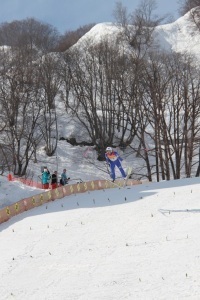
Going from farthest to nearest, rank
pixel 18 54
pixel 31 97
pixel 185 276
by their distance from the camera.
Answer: pixel 18 54 < pixel 31 97 < pixel 185 276

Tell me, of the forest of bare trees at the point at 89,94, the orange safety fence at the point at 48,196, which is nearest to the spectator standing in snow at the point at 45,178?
the orange safety fence at the point at 48,196

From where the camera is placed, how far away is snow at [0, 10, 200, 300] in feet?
29.3

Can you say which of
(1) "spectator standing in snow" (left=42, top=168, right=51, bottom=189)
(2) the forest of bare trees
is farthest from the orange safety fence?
(2) the forest of bare trees

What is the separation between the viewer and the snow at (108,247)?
29.3 feet

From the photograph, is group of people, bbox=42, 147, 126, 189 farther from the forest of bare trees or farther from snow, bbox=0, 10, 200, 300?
the forest of bare trees

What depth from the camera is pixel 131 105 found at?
42406 mm

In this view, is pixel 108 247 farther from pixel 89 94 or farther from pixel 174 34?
pixel 174 34

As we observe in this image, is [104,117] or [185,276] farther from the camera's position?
[104,117]

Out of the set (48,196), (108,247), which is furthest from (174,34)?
(108,247)

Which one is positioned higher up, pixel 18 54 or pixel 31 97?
pixel 18 54

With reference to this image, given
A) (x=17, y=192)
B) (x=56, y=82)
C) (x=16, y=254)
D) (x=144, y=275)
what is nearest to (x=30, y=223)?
(x=16, y=254)

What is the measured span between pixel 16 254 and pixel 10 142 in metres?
31.6

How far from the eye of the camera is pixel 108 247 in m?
11.6

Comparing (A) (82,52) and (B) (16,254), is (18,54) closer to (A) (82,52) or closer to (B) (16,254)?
(A) (82,52)
